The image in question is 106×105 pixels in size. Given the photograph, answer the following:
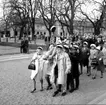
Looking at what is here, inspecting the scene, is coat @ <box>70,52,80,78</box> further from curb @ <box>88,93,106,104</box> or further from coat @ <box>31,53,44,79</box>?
curb @ <box>88,93,106,104</box>

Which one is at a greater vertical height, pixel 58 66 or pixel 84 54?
pixel 84 54

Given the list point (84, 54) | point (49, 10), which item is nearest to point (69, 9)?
point (49, 10)

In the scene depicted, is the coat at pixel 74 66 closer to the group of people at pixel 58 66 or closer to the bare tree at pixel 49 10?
the group of people at pixel 58 66

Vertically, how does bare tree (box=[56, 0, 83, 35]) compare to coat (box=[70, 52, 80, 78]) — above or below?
above

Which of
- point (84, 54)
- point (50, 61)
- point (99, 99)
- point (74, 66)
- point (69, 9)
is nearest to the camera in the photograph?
point (99, 99)

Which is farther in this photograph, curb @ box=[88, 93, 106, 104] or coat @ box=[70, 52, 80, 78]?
coat @ box=[70, 52, 80, 78]

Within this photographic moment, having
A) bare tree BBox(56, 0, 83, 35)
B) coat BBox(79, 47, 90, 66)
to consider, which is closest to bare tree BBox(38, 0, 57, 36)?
bare tree BBox(56, 0, 83, 35)

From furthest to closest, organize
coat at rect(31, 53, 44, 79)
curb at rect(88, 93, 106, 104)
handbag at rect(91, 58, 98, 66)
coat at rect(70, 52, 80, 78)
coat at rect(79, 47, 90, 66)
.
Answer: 1. coat at rect(79, 47, 90, 66)
2. handbag at rect(91, 58, 98, 66)
3. coat at rect(70, 52, 80, 78)
4. coat at rect(31, 53, 44, 79)
5. curb at rect(88, 93, 106, 104)

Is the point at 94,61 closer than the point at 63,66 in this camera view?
No

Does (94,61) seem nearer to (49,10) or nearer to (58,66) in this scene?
(58,66)

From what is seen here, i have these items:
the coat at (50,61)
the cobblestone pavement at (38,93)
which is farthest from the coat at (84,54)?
the coat at (50,61)

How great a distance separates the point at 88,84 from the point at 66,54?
81.8 inches

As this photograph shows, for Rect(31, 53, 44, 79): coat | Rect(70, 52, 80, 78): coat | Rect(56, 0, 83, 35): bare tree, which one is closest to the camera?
Rect(31, 53, 44, 79): coat

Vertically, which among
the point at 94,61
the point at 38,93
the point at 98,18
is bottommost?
the point at 38,93
